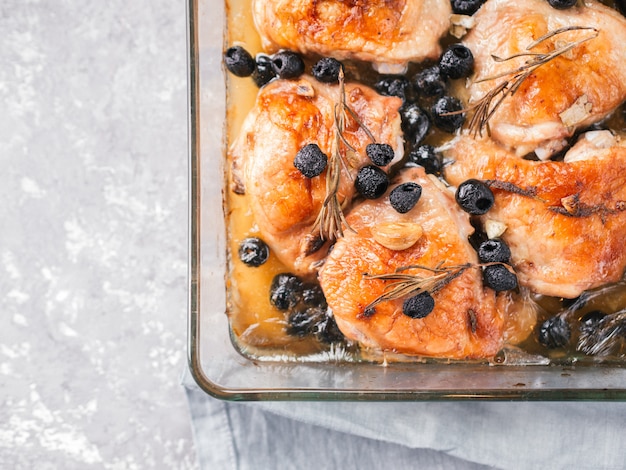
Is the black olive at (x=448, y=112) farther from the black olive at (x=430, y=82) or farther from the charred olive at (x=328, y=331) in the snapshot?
the charred olive at (x=328, y=331)

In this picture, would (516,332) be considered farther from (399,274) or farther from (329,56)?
(329,56)

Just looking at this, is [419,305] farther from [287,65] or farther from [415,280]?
[287,65]

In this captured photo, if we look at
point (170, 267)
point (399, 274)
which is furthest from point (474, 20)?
point (170, 267)

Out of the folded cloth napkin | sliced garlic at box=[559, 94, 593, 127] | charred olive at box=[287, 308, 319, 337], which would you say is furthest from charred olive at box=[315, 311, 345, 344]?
sliced garlic at box=[559, 94, 593, 127]

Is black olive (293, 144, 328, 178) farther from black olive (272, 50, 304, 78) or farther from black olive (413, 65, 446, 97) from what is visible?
black olive (413, 65, 446, 97)

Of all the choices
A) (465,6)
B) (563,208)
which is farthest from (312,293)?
(465,6)

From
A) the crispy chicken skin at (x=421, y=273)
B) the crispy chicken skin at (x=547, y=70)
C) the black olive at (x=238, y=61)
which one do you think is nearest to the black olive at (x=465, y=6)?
the crispy chicken skin at (x=547, y=70)
